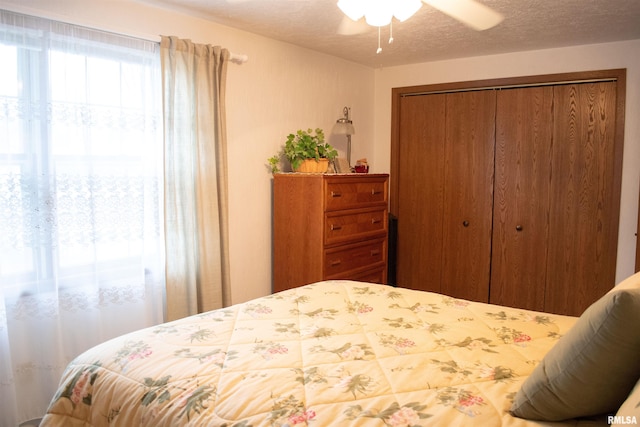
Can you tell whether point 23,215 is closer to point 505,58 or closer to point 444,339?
point 444,339

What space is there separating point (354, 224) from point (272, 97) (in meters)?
1.14

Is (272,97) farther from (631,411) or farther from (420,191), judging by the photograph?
(631,411)

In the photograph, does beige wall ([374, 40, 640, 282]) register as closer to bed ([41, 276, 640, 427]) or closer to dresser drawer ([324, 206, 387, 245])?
dresser drawer ([324, 206, 387, 245])

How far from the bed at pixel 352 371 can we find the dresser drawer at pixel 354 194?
146cm

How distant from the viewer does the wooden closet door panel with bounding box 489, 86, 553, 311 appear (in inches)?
156

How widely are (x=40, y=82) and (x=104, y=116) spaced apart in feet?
1.13

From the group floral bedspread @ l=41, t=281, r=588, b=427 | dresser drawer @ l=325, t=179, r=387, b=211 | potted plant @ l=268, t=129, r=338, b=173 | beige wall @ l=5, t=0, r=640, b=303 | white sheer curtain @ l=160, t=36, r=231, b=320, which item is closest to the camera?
floral bedspread @ l=41, t=281, r=588, b=427

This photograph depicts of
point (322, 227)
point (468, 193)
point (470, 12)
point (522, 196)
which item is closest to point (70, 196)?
point (322, 227)

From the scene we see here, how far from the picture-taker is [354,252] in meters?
3.74

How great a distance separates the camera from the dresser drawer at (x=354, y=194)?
3475 mm

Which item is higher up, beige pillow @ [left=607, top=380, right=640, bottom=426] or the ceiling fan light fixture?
the ceiling fan light fixture

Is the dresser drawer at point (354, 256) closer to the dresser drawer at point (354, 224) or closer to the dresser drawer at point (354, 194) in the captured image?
the dresser drawer at point (354, 224)

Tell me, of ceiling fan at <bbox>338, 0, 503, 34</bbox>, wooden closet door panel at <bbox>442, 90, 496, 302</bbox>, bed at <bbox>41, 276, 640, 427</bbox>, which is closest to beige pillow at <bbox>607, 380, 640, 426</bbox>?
bed at <bbox>41, 276, 640, 427</bbox>

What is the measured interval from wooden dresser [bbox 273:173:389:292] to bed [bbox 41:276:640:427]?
1367mm
